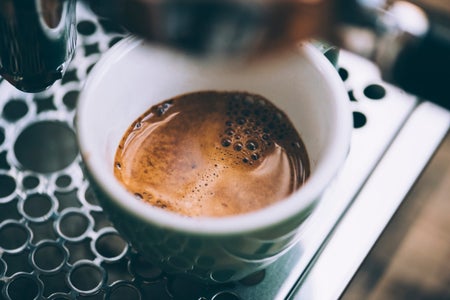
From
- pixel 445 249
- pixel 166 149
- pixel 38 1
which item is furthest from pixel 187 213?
pixel 445 249

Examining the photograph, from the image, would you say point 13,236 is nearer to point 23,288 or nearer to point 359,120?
point 23,288


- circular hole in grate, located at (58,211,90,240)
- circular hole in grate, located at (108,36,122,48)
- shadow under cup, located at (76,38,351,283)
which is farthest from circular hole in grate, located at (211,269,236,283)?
circular hole in grate, located at (108,36,122,48)

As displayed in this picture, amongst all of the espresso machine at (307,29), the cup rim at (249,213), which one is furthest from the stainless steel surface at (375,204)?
the espresso machine at (307,29)

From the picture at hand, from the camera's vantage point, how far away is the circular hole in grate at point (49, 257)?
0.43 meters

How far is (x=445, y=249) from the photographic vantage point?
823 millimetres

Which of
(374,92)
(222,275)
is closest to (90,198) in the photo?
(222,275)

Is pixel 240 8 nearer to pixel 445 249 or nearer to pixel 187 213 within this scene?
pixel 187 213

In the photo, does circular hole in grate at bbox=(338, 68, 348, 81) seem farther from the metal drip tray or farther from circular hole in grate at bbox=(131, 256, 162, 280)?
circular hole in grate at bbox=(131, 256, 162, 280)

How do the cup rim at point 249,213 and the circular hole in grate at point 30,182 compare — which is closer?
the cup rim at point 249,213

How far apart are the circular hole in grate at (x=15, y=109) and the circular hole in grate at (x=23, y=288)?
0.13 metres

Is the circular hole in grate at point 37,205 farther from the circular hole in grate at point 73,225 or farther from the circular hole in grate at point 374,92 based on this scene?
the circular hole in grate at point 374,92

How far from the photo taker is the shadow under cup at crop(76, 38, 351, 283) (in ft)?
1.07

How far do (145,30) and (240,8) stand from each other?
Result: 0.03m

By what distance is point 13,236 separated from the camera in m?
0.44
